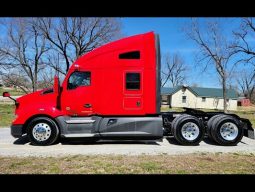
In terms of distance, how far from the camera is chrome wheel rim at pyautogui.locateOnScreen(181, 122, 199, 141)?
32.3 feet

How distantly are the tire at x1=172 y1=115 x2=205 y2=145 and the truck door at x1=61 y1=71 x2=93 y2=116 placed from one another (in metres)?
2.87

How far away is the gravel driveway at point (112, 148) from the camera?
28.2 ft

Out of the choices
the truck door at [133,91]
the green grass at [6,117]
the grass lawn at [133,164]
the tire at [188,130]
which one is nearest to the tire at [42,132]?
the grass lawn at [133,164]

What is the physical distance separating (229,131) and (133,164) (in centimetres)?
436

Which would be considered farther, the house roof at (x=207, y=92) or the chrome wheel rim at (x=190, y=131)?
the house roof at (x=207, y=92)

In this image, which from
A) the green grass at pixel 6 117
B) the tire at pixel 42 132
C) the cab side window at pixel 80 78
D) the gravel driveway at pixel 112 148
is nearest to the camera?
the gravel driveway at pixel 112 148

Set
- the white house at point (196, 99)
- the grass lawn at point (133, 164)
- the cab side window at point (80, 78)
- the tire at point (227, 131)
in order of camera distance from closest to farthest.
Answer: the grass lawn at point (133, 164)
the cab side window at point (80, 78)
the tire at point (227, 131)
the white house at point (196, 99)

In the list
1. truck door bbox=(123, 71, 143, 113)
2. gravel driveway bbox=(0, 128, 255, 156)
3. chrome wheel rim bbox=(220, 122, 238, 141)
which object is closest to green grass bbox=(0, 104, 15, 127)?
gravel driveway bbox=(0, 128, 255, 156)

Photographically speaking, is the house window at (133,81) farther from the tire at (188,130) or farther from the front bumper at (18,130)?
the front bumper at (18,130)

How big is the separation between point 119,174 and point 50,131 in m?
4.11

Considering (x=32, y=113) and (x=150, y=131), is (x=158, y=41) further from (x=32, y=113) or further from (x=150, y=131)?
(x=32, y=113)

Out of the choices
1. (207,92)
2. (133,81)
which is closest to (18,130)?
(133,81)

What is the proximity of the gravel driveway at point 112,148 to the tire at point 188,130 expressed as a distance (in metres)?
0.26
